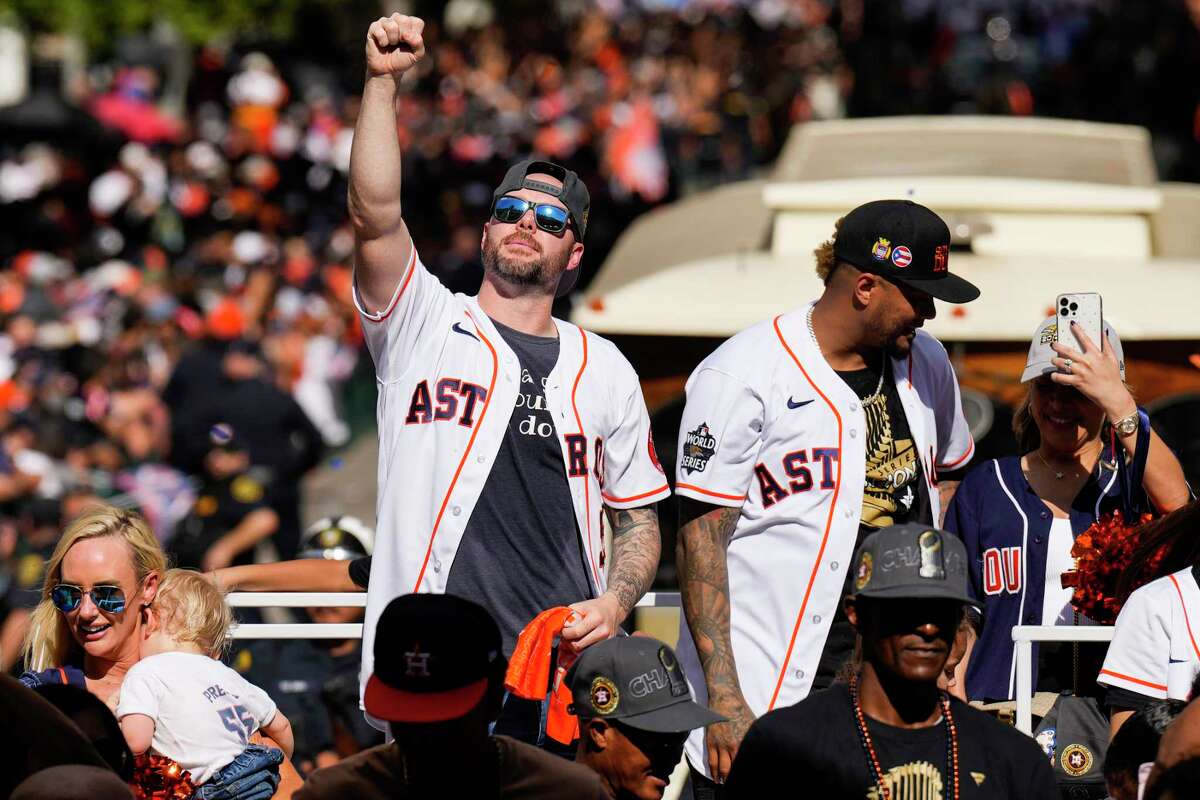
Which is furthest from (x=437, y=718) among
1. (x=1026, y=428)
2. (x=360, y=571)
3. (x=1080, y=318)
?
(x=1026, y=428)

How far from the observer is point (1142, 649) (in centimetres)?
472

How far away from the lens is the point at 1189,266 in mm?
8516

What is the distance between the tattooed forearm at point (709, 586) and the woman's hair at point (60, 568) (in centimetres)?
142

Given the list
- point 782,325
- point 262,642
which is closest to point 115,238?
point 262,642

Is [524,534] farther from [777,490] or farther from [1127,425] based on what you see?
[1127,425]

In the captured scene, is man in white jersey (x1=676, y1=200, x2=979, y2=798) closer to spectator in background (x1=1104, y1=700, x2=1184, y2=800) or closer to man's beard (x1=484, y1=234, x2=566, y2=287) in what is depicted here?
man's beard (x1=484, y1=234, x2=566, y2=287)

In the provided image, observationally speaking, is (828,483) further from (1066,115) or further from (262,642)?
(1066,115)

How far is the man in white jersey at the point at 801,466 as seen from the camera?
16.8ft

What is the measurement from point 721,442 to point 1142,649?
1.16m

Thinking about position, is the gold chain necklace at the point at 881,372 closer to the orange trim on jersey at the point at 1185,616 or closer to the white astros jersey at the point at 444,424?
the white astros jersey at the point at 444,424

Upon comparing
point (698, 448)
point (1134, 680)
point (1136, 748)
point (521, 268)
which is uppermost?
point (521, 268)

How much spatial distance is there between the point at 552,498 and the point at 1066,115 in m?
18.9

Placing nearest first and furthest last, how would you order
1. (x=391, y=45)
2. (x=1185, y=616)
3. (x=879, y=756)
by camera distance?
(x=879, y=756), (x=1185, y=616), (x=391, y=45)

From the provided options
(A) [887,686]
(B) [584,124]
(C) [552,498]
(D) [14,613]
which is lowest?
(D) [14,613]
